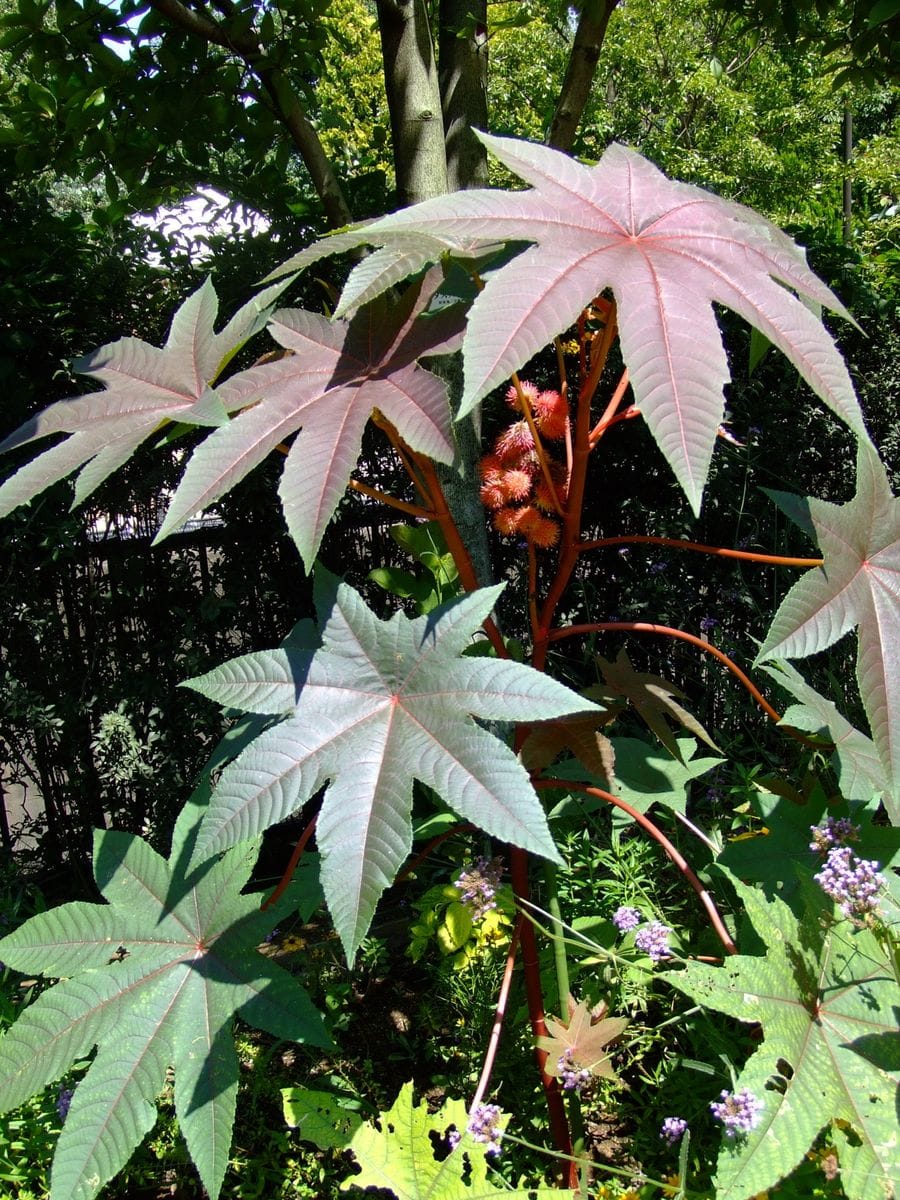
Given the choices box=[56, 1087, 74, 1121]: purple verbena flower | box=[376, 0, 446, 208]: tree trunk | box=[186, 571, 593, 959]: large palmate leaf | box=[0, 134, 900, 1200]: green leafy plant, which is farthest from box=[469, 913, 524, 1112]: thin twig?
box=[376, 0, 446, 208]: tree trunk

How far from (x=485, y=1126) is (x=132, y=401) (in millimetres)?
1171

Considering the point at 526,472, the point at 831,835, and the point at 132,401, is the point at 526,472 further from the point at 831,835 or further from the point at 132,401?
the point at 831,835

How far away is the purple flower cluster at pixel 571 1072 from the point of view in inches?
52.6

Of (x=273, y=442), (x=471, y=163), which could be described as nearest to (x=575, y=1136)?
(x=273, y=442)

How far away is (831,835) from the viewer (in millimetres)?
1341

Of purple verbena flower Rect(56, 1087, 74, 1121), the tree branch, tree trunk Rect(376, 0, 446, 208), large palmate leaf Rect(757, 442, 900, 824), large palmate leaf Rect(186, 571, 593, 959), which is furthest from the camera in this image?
the tree branch

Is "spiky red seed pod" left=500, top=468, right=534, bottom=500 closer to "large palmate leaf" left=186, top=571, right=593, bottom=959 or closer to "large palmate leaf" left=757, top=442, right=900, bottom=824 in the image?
"large palmate leaf" left=186, top=571, right=593, bottom=959

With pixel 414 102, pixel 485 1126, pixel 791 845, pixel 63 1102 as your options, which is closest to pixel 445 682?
pixel 485 1126

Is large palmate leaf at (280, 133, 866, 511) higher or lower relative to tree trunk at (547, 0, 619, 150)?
lower

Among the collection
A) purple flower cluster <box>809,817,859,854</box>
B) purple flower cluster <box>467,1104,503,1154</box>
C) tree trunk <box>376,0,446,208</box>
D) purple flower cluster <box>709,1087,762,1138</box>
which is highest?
tree trunk <box>376,0,446,208</box>

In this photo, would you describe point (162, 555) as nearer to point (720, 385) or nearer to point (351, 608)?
point (351, 608)

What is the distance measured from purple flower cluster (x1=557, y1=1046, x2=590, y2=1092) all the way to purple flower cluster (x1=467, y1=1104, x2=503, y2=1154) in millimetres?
154

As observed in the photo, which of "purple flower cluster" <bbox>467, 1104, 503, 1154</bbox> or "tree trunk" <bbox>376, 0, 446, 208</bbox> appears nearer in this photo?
"purple flower cluster" <bbox>467, 1104, 503, 1154</bbox>

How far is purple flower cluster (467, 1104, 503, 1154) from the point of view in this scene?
3.96ft
